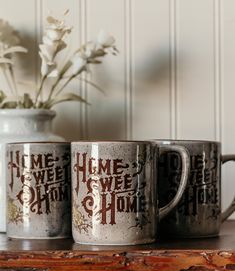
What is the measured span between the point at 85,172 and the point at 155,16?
1.35 ft

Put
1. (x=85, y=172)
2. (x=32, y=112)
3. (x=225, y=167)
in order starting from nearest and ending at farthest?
(x=85, y=172)
(x=32, y=112)
(x=225, y=167)

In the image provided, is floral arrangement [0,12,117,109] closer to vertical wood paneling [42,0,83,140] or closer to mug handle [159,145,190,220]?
vertical wood paneling [42,0,83,140]

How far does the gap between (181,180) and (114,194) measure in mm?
91

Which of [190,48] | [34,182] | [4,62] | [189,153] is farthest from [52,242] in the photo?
[190,48]

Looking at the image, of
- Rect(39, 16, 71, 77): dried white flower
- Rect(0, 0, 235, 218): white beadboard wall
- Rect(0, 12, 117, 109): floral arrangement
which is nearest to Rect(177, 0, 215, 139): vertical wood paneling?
Rect(0, 0, 235, 218): white beadboard wall

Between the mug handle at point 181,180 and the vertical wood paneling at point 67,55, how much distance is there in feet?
1.01

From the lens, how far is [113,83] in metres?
1.08

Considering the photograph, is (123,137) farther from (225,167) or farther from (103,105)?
(225,167)

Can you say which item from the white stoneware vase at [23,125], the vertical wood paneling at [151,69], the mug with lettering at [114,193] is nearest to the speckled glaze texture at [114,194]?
the mug with lettering at [114,193]

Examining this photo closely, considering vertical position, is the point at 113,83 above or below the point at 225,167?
above

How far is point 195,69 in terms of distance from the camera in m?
1.08

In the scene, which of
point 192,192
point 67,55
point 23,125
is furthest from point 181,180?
point 67,55

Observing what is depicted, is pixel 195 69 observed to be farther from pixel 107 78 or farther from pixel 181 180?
pixel 181 180

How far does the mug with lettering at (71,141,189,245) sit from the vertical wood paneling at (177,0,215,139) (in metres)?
0.32
